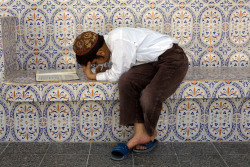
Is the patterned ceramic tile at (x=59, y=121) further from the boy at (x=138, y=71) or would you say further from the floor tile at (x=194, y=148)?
the floor tile at (x=194, y=148)

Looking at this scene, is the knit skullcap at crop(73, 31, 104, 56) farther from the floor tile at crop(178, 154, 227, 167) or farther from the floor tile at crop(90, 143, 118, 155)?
the floor tile at crop(178, 154, 227, 167)

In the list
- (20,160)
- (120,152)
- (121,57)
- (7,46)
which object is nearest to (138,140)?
(120,152)

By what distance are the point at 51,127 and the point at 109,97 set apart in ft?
1.89

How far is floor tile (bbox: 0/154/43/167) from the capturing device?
2631 millimetres

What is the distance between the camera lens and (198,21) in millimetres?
3322

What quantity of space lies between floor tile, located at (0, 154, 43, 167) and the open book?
593 millimetres

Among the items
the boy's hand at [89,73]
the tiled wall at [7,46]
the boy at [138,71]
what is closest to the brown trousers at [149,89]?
the boy at [138,71]

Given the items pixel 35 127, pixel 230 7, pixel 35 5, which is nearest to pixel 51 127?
pixel 35 127

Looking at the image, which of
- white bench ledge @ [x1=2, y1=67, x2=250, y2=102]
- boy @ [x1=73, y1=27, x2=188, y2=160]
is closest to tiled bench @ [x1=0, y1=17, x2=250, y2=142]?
white bench ledge @ [x1=2, y1=67, x2=250, y2=102]

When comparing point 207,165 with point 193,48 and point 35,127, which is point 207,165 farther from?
point 35,127

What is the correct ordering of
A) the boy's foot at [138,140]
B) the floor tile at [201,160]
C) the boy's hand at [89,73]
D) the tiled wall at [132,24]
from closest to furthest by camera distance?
the floor tile at [201,160] < the boy's foot at [138,140] < the boy's hand at [89,73] < the tiled wall at [132,24]

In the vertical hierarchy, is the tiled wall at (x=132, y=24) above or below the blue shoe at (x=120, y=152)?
above

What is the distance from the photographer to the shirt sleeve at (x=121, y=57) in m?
2.67

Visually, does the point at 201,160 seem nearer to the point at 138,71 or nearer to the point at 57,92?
the point at 138,71
